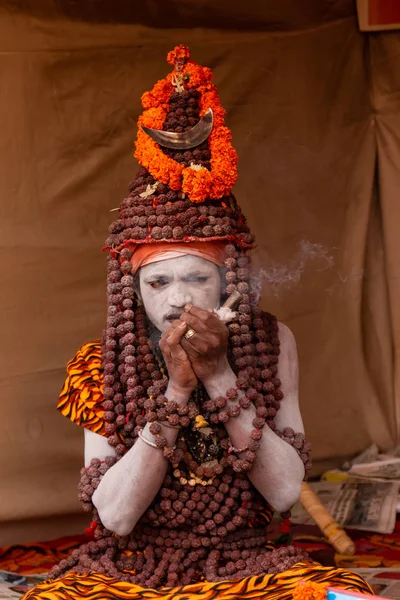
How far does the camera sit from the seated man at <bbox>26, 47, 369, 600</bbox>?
2.78 m

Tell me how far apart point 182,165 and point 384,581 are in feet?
5.35

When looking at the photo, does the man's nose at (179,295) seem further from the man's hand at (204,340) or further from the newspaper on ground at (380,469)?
the newspaper on ground at (380,469)

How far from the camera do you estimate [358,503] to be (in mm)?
4195

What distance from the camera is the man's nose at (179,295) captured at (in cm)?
279

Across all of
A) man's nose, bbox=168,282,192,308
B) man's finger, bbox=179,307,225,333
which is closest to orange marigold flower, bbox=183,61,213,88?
man's nose, bbox=168,282,192,308

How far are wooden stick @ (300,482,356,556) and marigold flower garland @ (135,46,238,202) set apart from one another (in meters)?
1.54

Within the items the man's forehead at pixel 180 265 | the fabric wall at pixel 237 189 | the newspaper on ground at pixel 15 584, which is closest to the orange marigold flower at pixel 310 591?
the man's forehead at pixel 180 265

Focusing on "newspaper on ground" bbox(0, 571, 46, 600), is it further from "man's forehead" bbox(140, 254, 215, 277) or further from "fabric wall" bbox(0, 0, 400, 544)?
"man's forehead" bbox(140, 254, 215, 277)

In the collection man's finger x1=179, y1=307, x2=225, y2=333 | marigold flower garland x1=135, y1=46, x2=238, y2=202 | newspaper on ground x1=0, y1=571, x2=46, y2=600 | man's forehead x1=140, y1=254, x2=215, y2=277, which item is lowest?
newspaper on ground x1=0, y1=571, x2=46, y2=600

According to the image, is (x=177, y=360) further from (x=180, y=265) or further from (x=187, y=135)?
(x=187, y=135)

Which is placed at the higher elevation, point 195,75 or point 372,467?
point 195,75

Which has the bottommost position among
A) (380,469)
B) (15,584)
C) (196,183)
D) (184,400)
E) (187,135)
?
(15,584)

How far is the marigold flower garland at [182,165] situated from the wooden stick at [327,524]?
1.54 meters

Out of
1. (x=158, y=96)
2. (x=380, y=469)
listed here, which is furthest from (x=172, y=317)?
(x=380, y=469)
